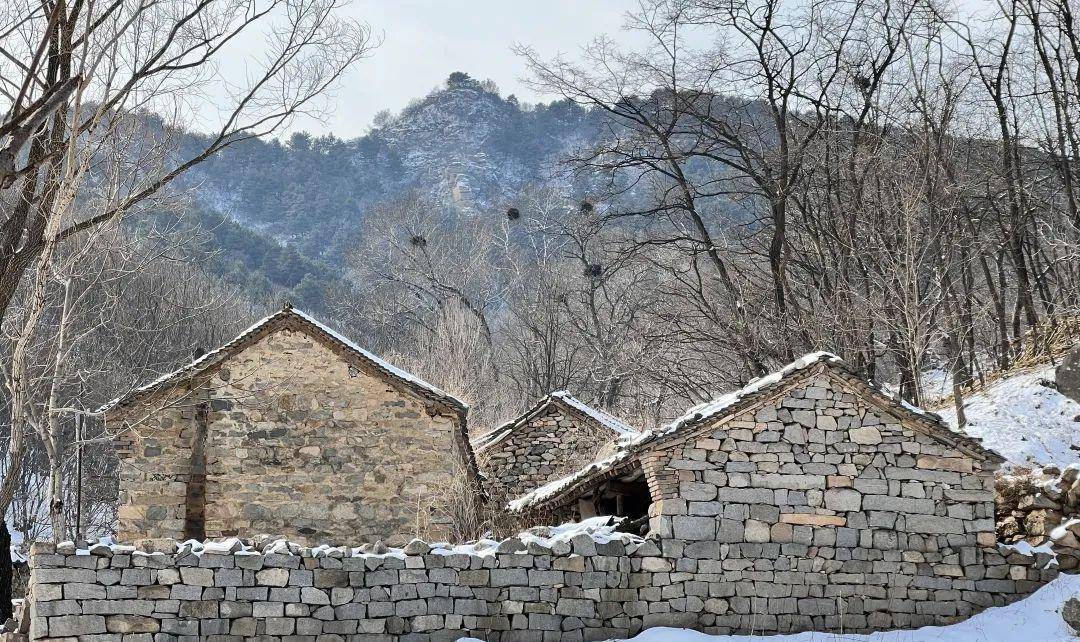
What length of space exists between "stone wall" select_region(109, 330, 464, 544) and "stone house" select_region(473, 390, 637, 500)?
9.73 feet

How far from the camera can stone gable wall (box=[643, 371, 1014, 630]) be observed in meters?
13.4

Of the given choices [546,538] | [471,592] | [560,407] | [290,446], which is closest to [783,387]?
[546,538]

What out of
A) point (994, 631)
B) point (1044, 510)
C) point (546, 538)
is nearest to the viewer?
point (994, 631)

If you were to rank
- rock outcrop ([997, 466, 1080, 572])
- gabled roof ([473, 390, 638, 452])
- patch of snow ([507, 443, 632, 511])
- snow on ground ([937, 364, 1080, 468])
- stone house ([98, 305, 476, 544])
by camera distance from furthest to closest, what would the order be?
gabled roof ([473, 390, 638, 452]), stone house ([98, 305, 476, 544]), snow on ground ([937, 364, 1080, 468]), patch of snow ([507, 443, 632, 511]), rock outcrop ([997, 466, 1080, 572])

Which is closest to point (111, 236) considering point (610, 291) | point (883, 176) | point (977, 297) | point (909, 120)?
point (883, 176)

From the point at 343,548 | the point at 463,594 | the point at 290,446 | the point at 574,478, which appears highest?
the point at 290,446

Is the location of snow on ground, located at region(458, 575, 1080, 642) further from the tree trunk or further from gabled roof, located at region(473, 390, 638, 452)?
gabled roof, located at region(473, 390, 638, 452)

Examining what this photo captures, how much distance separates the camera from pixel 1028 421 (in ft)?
57.3

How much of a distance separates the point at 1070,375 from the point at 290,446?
12.3m

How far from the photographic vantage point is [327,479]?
1808 cm

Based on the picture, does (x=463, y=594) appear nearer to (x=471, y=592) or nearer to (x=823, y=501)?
(x=471, y=592)

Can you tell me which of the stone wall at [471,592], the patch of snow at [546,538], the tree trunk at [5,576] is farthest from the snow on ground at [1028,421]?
the tree trunk at [5,576]

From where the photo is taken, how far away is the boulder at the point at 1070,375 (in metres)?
17.9

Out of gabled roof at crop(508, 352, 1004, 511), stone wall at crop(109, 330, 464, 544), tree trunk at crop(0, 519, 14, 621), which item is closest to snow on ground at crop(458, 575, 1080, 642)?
gabled roof at crop(508, 352, 1004, 511)
